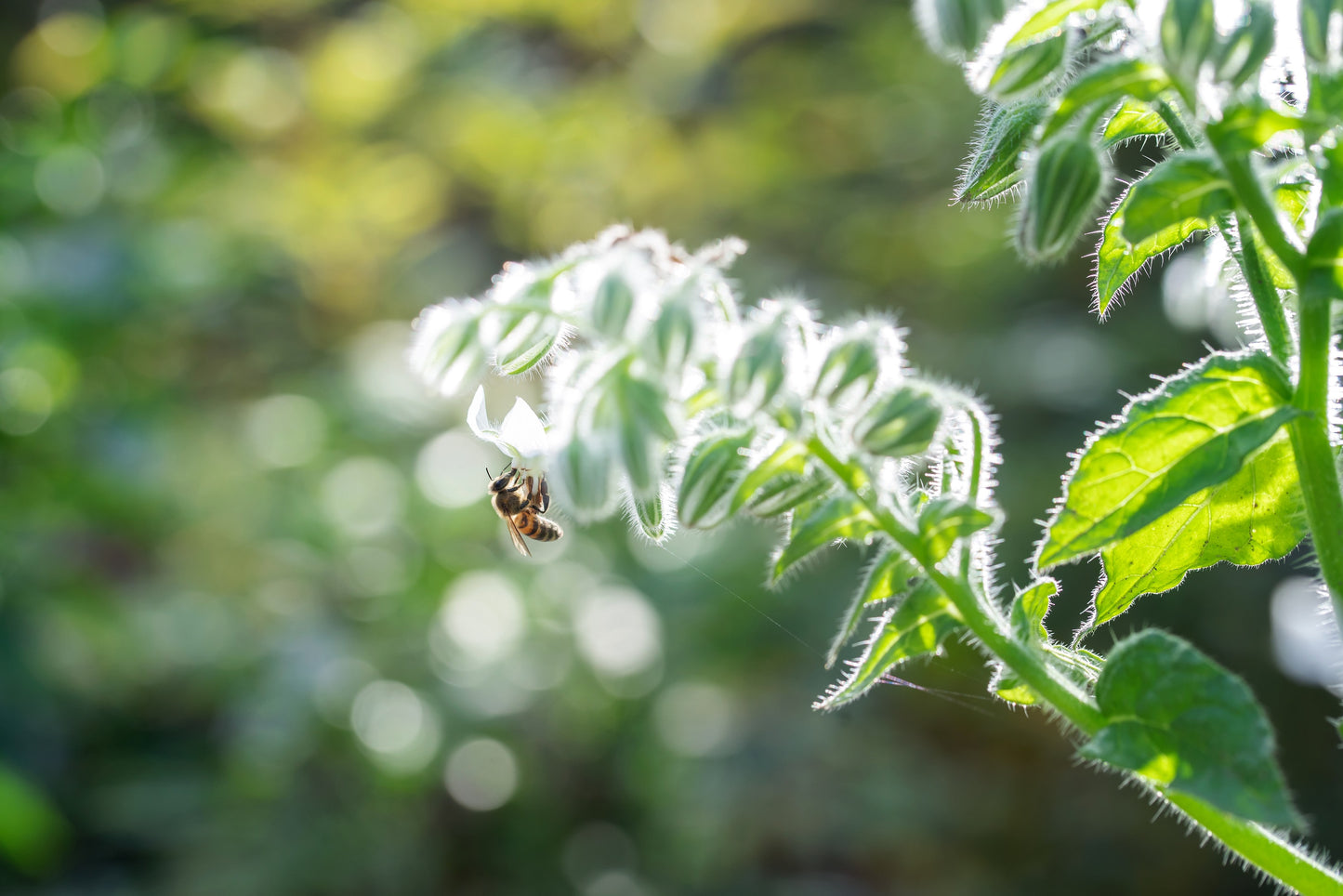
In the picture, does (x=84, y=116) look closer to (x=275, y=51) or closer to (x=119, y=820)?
(x=275, y=51)

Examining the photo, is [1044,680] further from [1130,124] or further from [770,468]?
[1130,124]

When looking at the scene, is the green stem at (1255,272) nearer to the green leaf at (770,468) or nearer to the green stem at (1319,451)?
the green stem at (1319,451)

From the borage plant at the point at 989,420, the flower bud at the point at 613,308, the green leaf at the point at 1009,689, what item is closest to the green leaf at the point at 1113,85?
the borage plant at the point at 989,420

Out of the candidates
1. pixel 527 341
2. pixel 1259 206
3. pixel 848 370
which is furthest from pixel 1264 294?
pixel 527 341

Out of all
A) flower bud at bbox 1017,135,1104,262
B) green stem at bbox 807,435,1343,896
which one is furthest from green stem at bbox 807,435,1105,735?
flower bud at bbox 1017,135,1104,262

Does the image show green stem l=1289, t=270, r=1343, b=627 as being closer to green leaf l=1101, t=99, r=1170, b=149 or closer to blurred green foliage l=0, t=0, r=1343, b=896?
green leaf l=1101, t=99, r=1170, b=149
